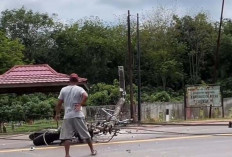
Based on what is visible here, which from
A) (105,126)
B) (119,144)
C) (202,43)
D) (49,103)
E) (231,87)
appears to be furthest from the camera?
(202,43)

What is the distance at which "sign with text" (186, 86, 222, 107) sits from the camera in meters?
30.8

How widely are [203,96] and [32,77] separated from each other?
15.4 metres

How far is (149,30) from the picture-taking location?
60.5m

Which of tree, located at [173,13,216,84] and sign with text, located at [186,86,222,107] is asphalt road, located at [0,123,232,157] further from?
tree, located at [173,13,216,84]

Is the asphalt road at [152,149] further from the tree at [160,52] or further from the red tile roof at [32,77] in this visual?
the tree at [160,52]

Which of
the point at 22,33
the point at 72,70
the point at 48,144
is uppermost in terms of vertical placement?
the point at 22,33

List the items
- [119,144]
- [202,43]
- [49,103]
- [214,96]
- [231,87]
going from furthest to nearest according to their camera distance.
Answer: [202,43]
[231,87]
[49,103]
[214,96]
[119,144]

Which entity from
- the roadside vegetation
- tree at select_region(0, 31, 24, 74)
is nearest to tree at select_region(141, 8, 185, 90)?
the roadside vegetation

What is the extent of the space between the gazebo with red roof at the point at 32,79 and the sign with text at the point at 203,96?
14051 millimetres

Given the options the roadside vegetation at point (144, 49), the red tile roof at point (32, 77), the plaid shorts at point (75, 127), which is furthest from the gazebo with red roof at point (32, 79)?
the roadside vegetation at point (144, 49)

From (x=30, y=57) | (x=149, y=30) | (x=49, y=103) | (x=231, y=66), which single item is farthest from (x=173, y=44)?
(x=49, y=103)

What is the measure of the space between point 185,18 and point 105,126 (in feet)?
158

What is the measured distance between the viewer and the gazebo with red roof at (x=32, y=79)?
18.0m

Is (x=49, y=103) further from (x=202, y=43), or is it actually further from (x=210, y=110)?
(x=202, y=43)
